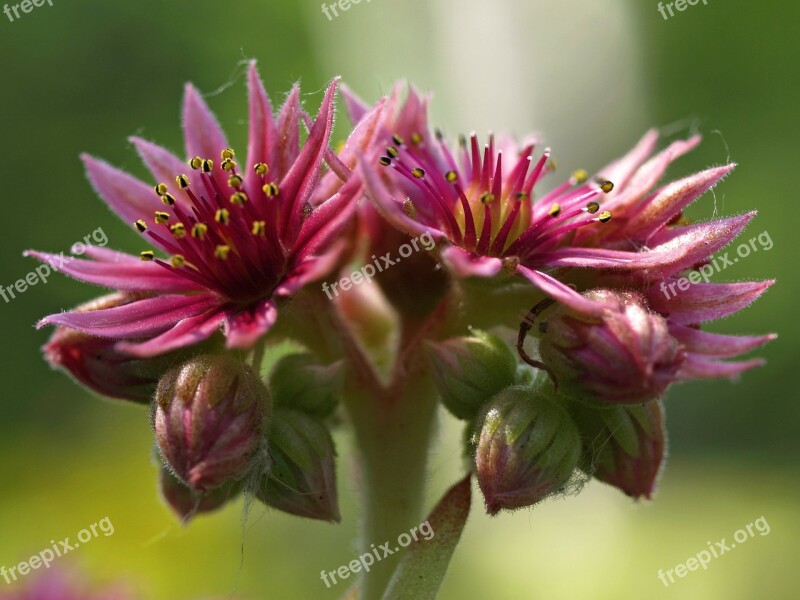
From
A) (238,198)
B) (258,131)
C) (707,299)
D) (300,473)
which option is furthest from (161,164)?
(707,299)

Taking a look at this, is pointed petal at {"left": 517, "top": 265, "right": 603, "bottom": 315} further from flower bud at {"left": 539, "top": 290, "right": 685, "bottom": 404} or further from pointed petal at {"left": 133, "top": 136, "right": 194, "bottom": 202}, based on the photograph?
→ pointed petal at {"left": 133, "top": 136, "right": 194, "bottom": 202}

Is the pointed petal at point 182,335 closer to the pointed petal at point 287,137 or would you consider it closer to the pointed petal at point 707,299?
the pointed petal at point 287,137

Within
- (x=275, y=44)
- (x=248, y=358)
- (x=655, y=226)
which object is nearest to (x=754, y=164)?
(x=275, y=44)

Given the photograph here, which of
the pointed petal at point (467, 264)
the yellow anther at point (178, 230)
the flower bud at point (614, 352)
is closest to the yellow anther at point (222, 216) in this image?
the yellow anther at point (178, 230)

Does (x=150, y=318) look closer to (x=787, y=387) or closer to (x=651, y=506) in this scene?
(x=651, y=506)

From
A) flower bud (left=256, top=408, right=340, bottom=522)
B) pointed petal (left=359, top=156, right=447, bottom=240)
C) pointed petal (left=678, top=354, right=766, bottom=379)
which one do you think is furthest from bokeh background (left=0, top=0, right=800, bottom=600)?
pointed petal (left=359, top=156, right=447, bottom=240)

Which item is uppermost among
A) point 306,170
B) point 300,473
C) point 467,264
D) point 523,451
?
point 306,170

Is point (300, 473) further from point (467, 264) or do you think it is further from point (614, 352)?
point (614, 352)
